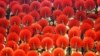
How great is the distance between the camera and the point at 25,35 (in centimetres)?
208

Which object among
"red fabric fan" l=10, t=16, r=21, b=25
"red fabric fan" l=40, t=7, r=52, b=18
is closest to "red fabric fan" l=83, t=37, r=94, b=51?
"red fabric fan" l=40, t=7, r=52, b=18

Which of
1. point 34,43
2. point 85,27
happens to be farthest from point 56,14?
point 34,43

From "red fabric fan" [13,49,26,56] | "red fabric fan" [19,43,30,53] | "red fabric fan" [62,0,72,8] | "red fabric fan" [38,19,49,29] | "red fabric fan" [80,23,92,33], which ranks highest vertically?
"red fabric fan" [62,0,72,8]

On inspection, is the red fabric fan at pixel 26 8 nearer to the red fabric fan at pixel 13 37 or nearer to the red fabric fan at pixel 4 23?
the red fabric fan at pixel 4 23

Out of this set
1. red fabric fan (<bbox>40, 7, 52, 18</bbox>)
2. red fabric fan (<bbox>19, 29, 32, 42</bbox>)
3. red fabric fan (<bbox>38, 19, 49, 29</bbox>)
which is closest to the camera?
red fabric fan (<bbox>19, 29, 32, 42</bbox>)

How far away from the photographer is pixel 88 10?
2.32 metres

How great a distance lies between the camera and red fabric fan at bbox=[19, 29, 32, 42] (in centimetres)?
207

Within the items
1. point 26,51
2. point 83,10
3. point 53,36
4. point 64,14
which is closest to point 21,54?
point 26,51

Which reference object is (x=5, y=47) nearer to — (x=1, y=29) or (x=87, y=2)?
(x=1, y=29)

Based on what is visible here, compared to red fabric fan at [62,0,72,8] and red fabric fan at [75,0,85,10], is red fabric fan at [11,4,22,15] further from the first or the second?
red fabric fan at [75,0,85,10]

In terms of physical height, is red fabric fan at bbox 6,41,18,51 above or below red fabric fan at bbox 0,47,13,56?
above

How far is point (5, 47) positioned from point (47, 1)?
67 centimetres

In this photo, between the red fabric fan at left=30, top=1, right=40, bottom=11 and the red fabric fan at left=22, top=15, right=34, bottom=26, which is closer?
the red fabric fan at left=22, top=15, right=34, bottom=26

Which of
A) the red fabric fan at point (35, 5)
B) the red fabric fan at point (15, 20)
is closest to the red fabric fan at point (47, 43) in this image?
the red fabric fan at point (15, 20)
